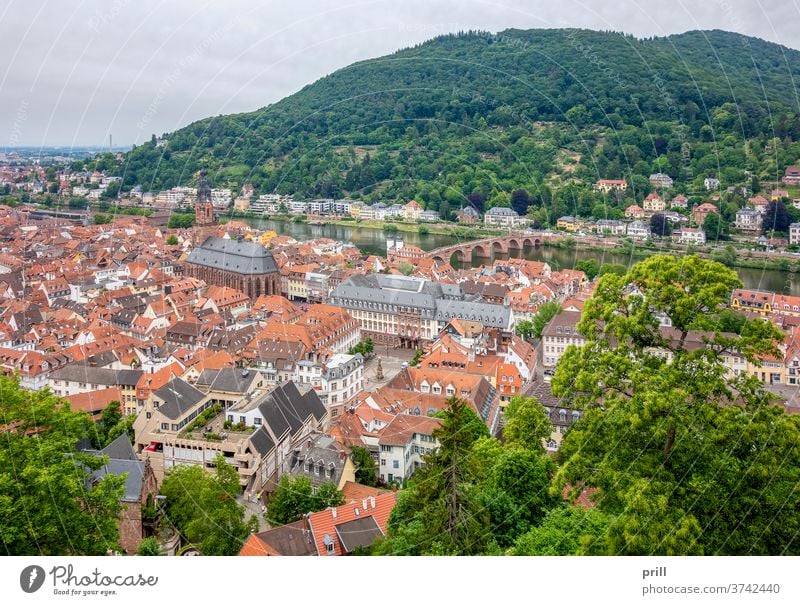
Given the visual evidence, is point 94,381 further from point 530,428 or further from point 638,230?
point 638,230

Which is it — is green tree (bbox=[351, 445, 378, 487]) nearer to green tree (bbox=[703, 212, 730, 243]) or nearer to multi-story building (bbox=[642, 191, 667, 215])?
green tree (bbox=[703, 212, 730, 243])

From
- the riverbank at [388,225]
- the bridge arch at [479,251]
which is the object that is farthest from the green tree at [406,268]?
the riverbank at [388,225]

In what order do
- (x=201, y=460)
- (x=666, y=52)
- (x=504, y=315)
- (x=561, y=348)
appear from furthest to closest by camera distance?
(x=666, y=52)
(x=504, y=315)
(x=561, y=348)
(x=201, y=460)

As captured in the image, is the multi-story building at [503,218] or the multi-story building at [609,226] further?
the multi-story building at [503,218]

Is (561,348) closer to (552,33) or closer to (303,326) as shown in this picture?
(303,326)

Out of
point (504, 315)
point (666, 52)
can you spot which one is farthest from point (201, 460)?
point (666, 52)

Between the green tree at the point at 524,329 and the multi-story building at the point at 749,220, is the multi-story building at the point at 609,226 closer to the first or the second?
the multi-story building at the point at 749,220
